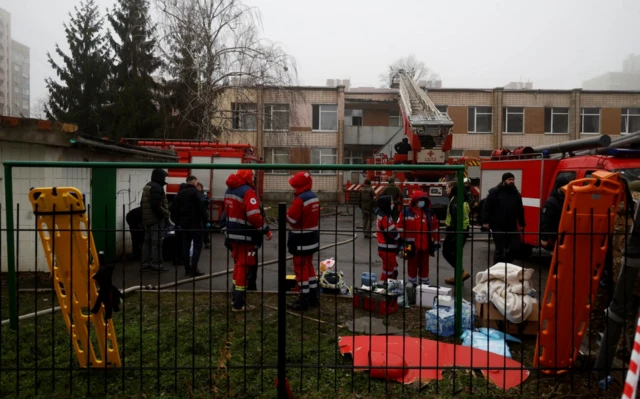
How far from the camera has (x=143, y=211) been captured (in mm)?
8508

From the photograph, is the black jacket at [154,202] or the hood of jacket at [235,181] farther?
the black jacket at [154,202]

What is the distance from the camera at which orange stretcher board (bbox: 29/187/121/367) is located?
3867mm

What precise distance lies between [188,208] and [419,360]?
5.34 meters

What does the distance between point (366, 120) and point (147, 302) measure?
99.2 feet

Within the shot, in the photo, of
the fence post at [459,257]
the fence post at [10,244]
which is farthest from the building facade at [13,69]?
the fence post at [459,257]

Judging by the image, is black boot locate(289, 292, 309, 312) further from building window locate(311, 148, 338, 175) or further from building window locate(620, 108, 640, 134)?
building window locate(620, 108, 640, 134)

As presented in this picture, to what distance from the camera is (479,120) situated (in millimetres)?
34156

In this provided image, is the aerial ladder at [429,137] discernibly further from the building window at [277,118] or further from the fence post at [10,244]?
the fence post at [10,244]

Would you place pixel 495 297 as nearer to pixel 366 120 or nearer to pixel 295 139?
pixel 295 139

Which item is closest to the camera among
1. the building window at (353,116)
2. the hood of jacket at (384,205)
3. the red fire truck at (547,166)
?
the hood of jacket at (384,205)

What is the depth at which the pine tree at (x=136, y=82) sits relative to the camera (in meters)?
25.2

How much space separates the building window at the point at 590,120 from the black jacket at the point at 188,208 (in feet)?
110

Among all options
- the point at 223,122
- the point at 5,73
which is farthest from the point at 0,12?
the point at 223,122

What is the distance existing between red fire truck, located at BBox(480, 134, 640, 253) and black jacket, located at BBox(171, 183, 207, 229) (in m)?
6.33
